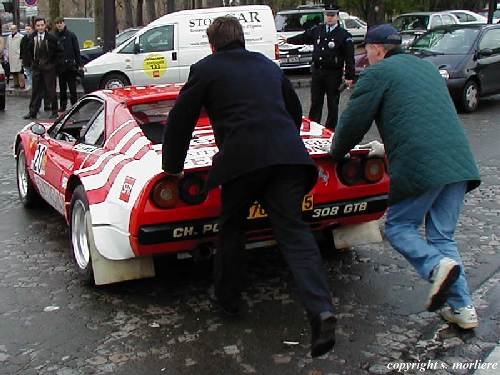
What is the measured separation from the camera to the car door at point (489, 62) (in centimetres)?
1380

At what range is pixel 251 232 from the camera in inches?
180

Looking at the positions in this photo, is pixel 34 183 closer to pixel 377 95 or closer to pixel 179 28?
pixel 377 95

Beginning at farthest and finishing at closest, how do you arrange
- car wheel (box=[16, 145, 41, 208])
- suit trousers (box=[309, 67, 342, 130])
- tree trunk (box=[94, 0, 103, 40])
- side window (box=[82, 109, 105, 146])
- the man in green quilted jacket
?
tree trunk (box=[94, 0, 103, 40]), suit trousers (box=[309, 67, 342, 130]), car wheel (box=[16, 145, 41, 208]), side window (box=[82, 109, 105, 146]), the man in green quilted jacket

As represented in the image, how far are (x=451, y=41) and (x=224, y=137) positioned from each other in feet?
37.6

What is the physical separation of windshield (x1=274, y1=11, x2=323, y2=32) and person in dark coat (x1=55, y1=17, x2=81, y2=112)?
9.36m

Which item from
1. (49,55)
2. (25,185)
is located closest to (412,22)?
(49,55)

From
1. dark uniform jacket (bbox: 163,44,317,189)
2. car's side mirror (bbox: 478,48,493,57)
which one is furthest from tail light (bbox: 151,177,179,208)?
car's side mirror (bbox: 478,48,493,57)

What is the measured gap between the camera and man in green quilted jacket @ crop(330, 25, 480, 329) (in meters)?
3.94

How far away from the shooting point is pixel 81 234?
16.8 feet

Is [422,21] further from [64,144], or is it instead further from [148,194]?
[148,194]

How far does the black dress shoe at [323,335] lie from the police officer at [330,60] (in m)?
6.73

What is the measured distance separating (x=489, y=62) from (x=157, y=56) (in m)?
7.01

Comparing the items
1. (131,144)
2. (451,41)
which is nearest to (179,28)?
(451,41)

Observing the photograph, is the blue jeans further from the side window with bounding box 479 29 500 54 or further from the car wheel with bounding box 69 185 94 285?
the side window with bounding box 479 29 500 54
